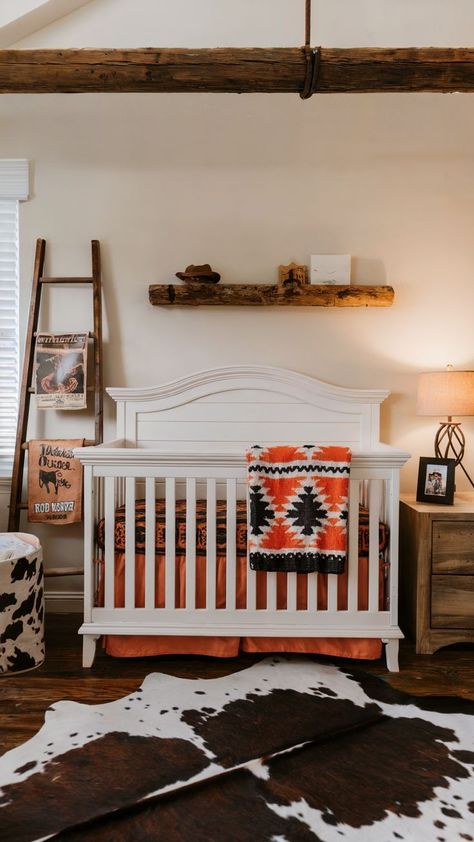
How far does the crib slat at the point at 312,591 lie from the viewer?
6.64ft

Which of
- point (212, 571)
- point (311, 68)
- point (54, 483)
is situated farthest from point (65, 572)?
point (311, 68)

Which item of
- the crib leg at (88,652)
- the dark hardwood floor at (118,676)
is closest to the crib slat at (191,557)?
the dark hardwood floor at (118,676)

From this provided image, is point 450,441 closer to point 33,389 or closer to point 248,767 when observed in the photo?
point 248,767

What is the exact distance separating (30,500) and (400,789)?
1.91 metres

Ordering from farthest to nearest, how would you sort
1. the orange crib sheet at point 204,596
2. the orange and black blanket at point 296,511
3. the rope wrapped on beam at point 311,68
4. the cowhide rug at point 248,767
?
1. the orange crib sheet at point 204,596
2. the orange and black blanket at point 296,511
3. the rope wrapped on beam at point 311,68
4. the cowhide rug at point 248,767

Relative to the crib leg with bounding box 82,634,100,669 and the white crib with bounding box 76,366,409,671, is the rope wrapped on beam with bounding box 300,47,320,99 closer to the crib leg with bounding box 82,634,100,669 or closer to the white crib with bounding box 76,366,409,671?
the white crib with bounding box 76,366,409,671

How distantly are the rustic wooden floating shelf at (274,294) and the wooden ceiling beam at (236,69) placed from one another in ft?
2.99

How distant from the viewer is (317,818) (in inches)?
49.6

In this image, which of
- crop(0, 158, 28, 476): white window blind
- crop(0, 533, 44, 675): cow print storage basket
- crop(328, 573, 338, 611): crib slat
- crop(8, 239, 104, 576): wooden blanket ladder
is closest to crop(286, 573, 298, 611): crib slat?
crop(328, 573, 338, 611): crib slat

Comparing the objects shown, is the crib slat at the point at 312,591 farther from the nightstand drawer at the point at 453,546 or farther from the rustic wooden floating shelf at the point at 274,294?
the rustic wooden floating shelf at the point at 274,294

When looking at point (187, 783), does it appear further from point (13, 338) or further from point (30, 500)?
point (13, 338)

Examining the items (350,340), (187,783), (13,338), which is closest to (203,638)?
(187,783)

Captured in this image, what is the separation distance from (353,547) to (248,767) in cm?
84

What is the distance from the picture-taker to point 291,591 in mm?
2035
